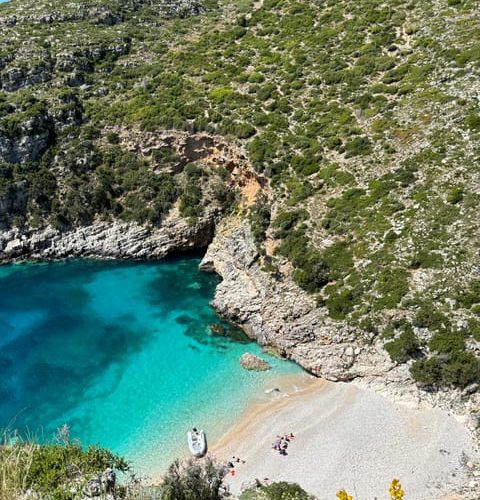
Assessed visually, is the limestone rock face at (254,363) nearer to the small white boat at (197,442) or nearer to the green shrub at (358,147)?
the small white boat at (197,442)

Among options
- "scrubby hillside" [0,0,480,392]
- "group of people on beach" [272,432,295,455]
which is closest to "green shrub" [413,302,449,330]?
"scrubby hillside" [0,0,480,392]

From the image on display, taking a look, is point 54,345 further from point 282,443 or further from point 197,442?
point 282,443

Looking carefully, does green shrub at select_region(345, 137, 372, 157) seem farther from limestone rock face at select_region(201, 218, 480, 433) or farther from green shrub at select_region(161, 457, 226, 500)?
green shrub at select_region(161, 457, 226, 500)

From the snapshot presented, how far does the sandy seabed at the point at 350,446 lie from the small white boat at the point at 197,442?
0.73 meters

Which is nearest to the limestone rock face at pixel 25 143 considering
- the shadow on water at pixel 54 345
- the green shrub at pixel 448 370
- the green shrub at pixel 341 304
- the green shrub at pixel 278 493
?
the shadow on water at pixel 54 345

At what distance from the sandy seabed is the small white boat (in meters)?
0.73

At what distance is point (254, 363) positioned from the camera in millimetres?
33656

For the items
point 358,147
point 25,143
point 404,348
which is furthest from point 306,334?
point 25,143

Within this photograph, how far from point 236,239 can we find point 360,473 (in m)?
25.4

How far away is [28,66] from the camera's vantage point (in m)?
63.5

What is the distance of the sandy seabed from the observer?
78.2 feet

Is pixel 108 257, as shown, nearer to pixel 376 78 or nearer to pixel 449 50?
pixel 376 78

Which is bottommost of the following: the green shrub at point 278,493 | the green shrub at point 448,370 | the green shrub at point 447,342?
the green shrub at point 278,493

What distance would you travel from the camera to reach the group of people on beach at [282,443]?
26.7 metres
